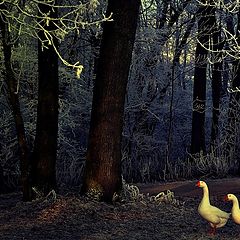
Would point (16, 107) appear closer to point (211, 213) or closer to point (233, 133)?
point (211, 213)

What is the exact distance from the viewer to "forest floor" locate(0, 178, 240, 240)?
21.3 feet

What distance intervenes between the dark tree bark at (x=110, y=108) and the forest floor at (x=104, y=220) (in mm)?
374

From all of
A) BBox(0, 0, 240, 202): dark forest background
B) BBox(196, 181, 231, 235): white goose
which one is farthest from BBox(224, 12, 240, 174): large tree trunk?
BBox(196, 181, 231, 235): white goose

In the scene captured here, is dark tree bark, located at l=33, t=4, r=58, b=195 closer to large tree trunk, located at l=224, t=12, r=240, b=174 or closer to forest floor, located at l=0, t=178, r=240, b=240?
forest floor, located at l=0, t=178, r=240, b=240

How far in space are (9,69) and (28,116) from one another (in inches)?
206

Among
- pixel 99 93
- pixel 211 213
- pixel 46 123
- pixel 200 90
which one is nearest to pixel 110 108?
pixel 99 93

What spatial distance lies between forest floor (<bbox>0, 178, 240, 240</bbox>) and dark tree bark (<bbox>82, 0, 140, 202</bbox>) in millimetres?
374

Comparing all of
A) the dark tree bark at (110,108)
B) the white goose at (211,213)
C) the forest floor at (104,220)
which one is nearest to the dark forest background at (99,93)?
the dark tree bark at (110,108)

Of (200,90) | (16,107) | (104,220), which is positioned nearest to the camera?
(104,220)

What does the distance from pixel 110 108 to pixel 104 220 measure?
1.77 metres

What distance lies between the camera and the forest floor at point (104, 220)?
6500 millimetres

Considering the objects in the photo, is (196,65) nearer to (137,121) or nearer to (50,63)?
(137,121)

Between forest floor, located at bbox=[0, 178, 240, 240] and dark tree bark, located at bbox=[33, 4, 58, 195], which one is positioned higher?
dark tree bark, located at bbox=[33, 4, 58, 195]

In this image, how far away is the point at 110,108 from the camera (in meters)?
8.06
